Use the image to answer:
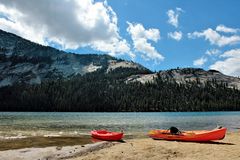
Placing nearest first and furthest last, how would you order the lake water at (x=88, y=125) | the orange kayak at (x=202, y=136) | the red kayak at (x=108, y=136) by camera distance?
1. the orange kayak at (x=202, y=136)
2. the red kayak at (x=108, y=136)
3. the lake water at (x=88, y=125)

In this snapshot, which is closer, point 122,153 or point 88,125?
point 122,153

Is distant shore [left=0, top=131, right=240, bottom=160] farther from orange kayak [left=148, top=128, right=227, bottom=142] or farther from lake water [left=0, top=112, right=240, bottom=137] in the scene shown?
lake water [left=0, top=112, right=240, bottom=137]

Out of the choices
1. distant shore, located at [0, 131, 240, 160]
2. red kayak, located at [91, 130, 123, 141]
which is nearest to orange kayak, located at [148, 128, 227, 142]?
red kayak, located at [91, 130, 123, 141]

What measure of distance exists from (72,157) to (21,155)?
4977 mm

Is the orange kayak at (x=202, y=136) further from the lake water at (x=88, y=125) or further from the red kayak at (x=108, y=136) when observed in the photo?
the lake water at (x=88, y=125)

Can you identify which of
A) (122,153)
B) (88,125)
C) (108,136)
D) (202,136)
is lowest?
(122,153)

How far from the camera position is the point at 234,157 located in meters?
25.1

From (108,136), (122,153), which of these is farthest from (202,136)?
(122,153)

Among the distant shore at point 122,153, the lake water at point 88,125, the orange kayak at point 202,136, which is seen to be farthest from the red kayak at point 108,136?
the lake water at point 88,125

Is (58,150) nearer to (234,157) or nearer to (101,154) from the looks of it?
(101,154)

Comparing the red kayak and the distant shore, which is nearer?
the distant shore

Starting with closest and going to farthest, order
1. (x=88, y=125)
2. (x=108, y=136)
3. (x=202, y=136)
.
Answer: (x=202, y=136) → (x=108, y=136) → (x=88, y=125)

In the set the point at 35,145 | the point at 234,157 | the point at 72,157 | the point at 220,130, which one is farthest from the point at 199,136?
the point at 35,145

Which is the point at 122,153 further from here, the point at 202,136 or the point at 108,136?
the point at 108,136
